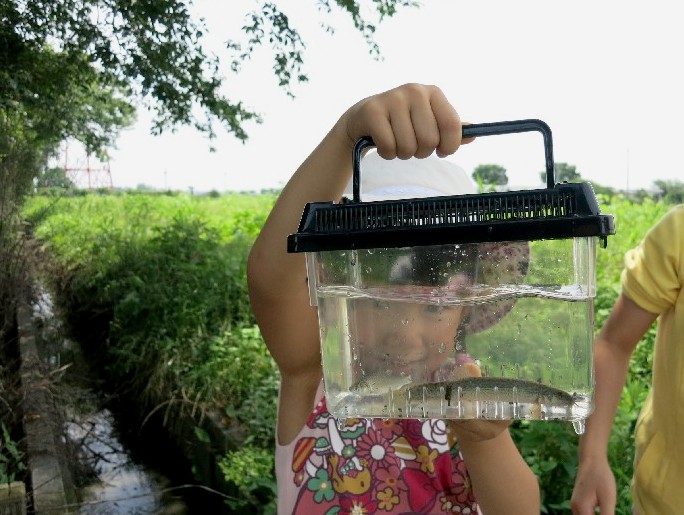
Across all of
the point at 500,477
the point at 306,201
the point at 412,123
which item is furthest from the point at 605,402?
the point at 412,123

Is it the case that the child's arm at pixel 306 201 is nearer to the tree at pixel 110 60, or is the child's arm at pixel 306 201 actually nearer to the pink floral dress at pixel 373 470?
the pink floral dress at pixel 373 470

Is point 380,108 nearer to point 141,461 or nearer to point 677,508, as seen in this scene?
point 677,508

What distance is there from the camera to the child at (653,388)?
164 cm

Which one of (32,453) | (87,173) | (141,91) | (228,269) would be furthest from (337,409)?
(87,173)

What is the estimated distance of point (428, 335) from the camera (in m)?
0.89

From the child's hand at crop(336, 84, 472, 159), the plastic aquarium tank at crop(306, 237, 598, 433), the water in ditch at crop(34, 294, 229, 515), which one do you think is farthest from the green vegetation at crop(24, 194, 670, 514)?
the child's hand at crop(336, 84, 472, 159)

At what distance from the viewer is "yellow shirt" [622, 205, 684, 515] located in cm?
163

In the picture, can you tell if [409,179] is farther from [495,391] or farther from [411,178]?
[495,391]

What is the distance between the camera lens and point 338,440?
1657mm

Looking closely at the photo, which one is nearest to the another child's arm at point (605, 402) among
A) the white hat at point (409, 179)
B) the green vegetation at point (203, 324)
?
the white hat at point (409, 179)

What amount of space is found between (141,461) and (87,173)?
5.83 m

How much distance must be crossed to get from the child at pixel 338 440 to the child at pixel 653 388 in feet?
1.16

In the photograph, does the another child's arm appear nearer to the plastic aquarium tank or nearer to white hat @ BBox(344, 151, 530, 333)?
white hat @ BBox(344, 151, 530, 333)

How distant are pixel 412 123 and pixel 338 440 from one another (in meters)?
0.97
